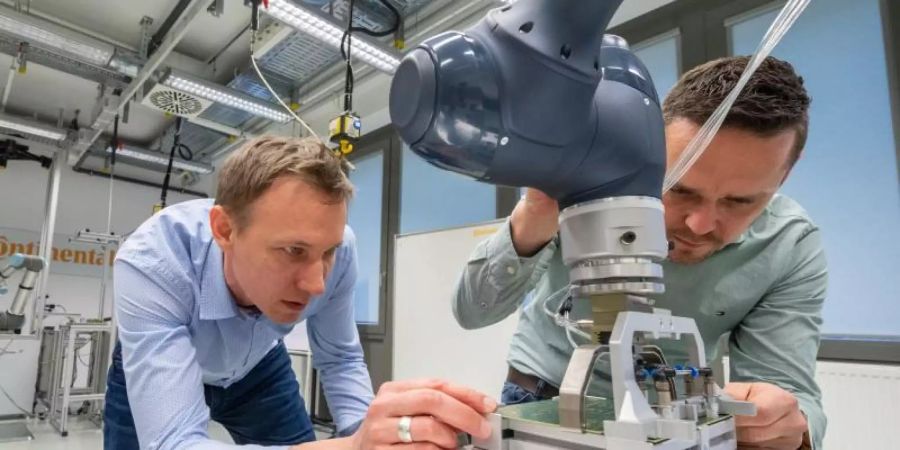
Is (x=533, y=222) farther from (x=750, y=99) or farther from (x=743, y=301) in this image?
(x=743, y=301)

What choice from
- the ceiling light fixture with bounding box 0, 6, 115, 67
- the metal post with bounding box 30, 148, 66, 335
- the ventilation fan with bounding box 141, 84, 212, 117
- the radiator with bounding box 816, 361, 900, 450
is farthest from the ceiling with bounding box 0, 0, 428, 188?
the radiator with bounding box 816, 361, 900, 450

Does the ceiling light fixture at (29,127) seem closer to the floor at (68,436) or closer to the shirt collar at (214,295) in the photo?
the floor at (68,436)

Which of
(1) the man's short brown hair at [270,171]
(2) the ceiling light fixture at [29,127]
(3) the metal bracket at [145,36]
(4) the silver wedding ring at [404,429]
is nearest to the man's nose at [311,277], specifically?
(1) the man's short brown hair at [270,171]

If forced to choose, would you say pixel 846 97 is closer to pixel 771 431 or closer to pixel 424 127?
pixel 771 431

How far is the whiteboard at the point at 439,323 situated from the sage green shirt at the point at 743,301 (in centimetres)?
Result: 202

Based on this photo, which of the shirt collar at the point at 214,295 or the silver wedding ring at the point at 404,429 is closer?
the silver wedding ring at the point at 404,429

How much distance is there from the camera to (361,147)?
4926 millimetres

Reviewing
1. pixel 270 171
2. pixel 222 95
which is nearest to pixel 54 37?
pixel 222 95

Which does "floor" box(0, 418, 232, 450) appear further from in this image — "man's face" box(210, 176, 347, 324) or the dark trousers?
"man's face" box(210, 176, 347, 324)

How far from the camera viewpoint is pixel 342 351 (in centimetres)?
136

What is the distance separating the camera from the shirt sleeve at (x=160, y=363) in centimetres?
85

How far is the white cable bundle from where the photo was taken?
0.56 meters

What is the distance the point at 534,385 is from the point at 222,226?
0.69 m

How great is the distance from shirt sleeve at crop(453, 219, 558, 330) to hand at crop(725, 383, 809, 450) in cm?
28
